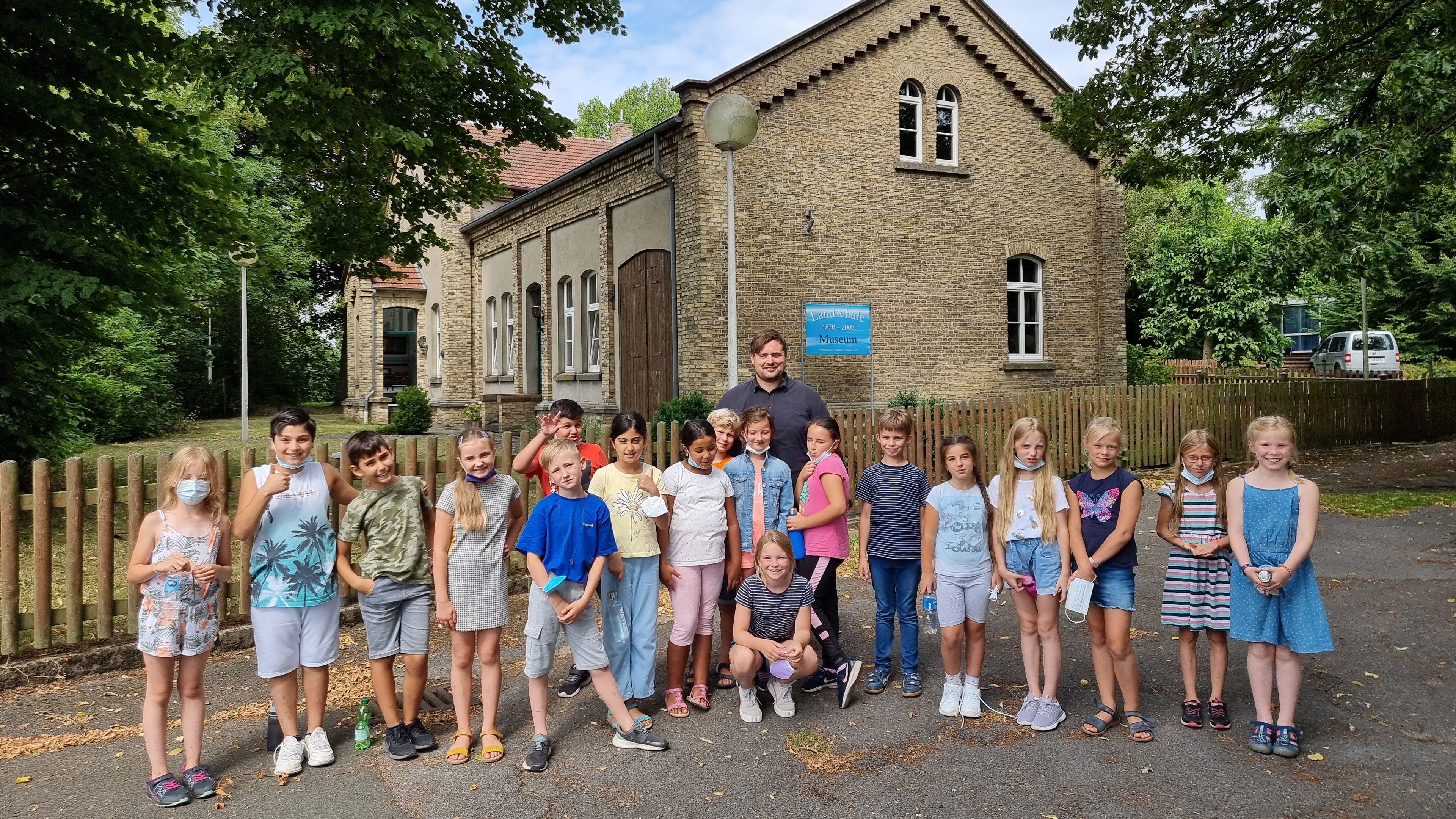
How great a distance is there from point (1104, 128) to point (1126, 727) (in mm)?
13246

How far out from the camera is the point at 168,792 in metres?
3.95

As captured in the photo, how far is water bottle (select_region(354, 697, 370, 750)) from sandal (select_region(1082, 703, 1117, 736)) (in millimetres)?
3424

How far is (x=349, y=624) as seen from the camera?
269 inches

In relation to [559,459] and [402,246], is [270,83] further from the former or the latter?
[559,459]

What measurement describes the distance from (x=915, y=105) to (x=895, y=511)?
47.6 feet

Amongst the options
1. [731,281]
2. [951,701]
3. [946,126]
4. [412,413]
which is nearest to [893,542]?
[951,701]

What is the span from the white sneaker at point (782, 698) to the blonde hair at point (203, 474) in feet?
9.13

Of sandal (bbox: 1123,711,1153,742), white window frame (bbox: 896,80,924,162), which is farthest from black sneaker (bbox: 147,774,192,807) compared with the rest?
white window frame (bbox: 896,80,924,162)

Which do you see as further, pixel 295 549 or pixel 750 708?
pixel 750 708

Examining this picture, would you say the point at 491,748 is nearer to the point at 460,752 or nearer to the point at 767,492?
the point at 460,752

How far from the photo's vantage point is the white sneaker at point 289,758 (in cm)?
421

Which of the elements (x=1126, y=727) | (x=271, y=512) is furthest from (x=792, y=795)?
(x=271, y=512)

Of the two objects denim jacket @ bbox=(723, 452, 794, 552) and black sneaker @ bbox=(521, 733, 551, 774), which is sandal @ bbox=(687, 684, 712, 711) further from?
black sneaker @ bbox=(521, 733, 551, 774)

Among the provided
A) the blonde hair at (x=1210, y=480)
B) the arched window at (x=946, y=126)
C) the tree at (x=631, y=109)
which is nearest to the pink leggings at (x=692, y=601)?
the blonde hair at (x=1210, y=480)
